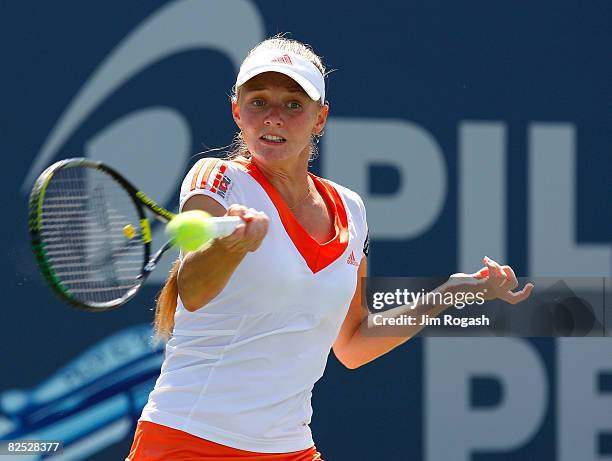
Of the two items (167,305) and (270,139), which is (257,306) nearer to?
(167,305)

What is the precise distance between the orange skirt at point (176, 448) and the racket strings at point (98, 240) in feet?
0.97

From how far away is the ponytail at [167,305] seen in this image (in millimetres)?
2371

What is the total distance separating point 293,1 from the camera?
13.8 feet

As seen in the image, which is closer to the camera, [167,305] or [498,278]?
[167,305]

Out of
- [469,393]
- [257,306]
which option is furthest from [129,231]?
[469,393]

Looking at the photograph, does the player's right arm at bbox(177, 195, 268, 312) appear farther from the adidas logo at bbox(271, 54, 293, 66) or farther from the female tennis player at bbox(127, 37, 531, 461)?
the adidas logo at bbox(271, 54, 293, 66)

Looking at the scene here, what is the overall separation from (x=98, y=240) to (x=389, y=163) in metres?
1.99

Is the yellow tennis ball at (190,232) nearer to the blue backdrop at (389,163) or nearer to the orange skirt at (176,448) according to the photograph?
the orange skirt at (176,448)

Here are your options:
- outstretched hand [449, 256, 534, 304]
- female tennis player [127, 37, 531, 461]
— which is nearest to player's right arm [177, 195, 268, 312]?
female tennis player [127, 37, 531, 461]

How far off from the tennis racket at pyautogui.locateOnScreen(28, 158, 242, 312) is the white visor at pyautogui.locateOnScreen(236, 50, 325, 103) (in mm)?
349

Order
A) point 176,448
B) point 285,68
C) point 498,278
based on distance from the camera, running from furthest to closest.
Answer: point 498,278, point 285,68, point 176,448

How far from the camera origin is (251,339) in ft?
7.52

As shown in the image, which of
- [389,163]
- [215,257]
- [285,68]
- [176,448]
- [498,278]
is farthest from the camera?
[389,163]

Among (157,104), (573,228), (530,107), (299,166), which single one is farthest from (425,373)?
(299,166)
